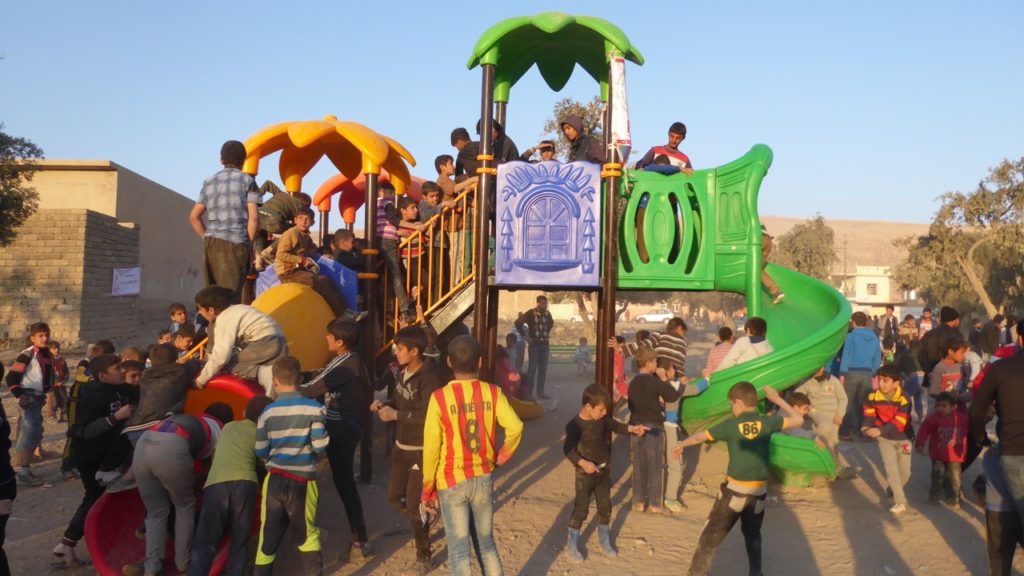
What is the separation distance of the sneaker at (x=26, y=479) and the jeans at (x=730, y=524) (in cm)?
676

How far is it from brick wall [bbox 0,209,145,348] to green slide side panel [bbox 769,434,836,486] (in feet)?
60.2

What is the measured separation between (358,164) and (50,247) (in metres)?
13.0

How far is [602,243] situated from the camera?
26.5 feet

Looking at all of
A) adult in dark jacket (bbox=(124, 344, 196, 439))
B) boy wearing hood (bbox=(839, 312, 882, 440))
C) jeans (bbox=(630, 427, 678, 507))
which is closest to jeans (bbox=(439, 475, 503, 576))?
adult in dark jacket (bbox=(124, 344, 196, 439))

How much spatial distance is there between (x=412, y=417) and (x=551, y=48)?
214 inches

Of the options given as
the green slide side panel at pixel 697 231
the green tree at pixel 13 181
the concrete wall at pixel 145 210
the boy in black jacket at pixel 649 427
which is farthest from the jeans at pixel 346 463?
the concrete wall at pixel 145 210

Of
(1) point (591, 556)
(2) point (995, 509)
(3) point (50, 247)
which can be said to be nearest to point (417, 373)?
(1) point (591, 556)

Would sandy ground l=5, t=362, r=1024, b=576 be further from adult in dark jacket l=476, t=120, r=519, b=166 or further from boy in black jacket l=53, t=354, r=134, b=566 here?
adult in dark jacket l=476, t=120, r=519, b=166

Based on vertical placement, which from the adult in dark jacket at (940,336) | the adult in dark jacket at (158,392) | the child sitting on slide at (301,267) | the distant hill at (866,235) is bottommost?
the adult in dark jacket at (158,392)

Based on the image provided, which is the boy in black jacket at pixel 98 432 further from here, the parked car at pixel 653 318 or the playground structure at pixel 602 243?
the parked car at pixel 653 318

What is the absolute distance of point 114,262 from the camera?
22125 millimetres

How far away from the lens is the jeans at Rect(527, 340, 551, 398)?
15.4 meters

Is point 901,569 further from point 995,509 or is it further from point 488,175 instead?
point 488,175

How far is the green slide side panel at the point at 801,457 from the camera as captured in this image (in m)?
7.69
